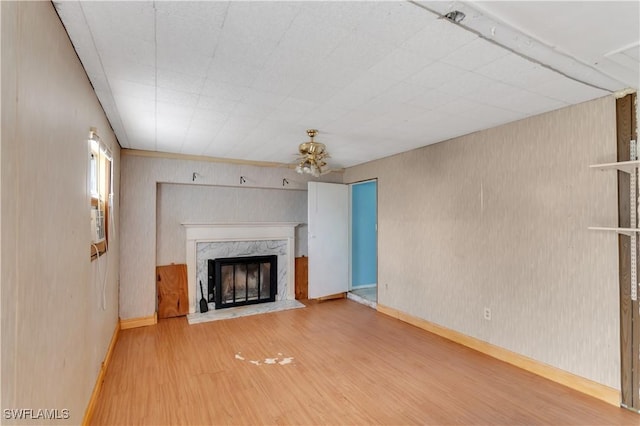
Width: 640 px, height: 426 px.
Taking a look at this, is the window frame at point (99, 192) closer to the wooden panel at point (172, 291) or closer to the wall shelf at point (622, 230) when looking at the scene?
the wooden panel at point (172, 291)

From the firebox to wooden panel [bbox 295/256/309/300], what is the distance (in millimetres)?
438

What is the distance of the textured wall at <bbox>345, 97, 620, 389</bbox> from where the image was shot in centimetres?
230

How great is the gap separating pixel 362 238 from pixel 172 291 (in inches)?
130

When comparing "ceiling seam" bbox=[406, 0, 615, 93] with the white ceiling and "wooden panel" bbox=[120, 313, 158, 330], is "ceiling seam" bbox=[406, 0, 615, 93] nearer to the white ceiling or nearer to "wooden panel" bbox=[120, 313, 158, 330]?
the white ceiling

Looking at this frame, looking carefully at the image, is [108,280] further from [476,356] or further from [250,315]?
[476,356]

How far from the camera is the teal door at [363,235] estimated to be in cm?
566

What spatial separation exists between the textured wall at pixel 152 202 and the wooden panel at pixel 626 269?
13.0 ft

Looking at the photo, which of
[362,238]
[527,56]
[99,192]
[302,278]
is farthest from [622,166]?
[302,278]

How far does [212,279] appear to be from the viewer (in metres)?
4.57

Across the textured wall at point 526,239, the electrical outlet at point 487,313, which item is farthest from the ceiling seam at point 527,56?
the electrical outlet at point 487,313

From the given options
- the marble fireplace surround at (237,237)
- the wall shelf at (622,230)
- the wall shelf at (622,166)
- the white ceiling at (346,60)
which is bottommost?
the marble fireplace surround at (237,237)

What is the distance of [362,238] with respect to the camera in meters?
5.78

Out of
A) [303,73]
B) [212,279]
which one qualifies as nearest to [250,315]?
[212,279]

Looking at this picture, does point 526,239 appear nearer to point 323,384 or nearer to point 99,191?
point 323,384
